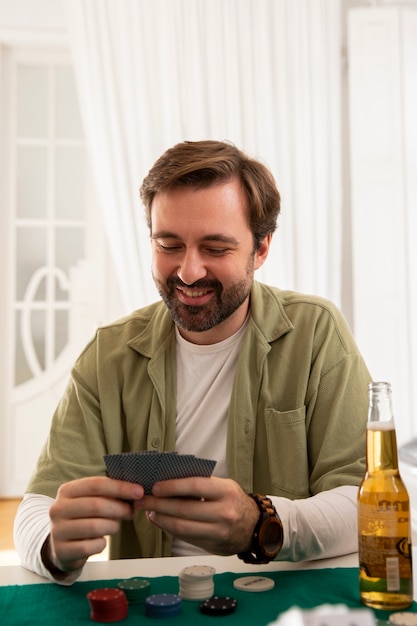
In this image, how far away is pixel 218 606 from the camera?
103cm

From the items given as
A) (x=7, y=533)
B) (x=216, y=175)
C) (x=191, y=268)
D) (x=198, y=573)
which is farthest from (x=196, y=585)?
(x=7, y=533)

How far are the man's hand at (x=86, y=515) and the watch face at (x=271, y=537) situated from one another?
0.69 feet

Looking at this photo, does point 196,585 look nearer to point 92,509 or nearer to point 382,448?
point 92,509

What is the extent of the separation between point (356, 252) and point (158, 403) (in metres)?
2.45

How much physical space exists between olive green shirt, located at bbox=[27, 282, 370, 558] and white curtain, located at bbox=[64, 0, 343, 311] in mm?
2323

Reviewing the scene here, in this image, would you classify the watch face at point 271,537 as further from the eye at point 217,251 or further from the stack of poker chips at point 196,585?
the eye at point 217,251

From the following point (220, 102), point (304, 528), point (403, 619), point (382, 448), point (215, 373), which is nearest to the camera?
point (403, 619)

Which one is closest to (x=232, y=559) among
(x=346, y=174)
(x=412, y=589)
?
(x=412, y=589)

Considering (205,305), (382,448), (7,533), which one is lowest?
(7,533)

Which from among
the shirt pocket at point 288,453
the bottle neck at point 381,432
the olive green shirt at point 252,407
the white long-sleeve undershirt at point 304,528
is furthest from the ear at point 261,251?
the bottle neck at point 381,432

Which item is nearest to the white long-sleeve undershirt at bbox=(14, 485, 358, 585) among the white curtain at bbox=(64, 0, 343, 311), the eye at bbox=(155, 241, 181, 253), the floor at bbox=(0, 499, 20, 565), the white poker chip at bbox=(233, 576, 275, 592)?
the white poker chip at bbox=(233, 576, 275, 592)

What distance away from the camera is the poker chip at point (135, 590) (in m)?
1.08

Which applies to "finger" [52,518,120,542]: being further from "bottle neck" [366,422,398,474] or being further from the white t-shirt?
"bottle neck" [366,422,398,474]

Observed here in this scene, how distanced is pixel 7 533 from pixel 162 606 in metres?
3.10
